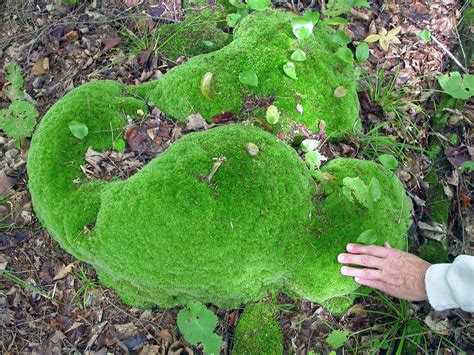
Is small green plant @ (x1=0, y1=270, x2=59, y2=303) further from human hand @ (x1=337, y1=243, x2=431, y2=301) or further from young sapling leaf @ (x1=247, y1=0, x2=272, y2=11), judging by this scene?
young sapling leaf @ (x1=247, y1=0, x2=272, y2=11)

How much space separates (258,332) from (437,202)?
177 cm

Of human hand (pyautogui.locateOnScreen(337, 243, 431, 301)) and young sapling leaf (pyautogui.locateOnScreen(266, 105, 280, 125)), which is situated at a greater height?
young sapling leaf (pyautogui.locateOnScreen(266, 105, 280, 125))

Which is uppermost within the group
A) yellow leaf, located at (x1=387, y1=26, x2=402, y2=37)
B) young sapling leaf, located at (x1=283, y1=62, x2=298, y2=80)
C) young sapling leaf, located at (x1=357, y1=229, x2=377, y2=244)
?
young sapling leaf, located at (x1=283, y1=62, x2=298, y2=80)

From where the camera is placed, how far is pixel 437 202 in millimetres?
3295

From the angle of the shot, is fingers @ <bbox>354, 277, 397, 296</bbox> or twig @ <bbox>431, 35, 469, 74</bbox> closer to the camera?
fingers @ <bbox>354, 277, 397, 296</bbox>

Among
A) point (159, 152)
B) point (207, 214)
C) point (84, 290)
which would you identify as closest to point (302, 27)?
point (159, 152)

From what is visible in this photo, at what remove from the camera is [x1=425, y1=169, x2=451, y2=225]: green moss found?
3244mm

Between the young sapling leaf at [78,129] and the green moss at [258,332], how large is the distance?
1.75m

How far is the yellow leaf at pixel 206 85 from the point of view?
305 centimetres

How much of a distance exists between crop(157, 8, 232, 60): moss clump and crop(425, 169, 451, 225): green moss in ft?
7.31

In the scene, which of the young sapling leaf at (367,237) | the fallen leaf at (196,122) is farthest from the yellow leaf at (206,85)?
the young sapling leaf at (367,237)

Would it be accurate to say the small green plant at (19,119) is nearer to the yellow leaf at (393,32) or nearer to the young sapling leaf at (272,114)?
the young sapling leaf at (272,114)

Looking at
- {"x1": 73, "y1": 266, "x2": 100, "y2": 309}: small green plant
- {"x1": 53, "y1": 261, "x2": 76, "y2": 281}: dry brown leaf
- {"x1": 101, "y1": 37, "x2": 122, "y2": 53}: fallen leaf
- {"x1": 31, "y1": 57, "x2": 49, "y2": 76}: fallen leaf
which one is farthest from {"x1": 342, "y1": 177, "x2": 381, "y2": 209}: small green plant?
{"x1": 31, "y1": 57, "x2": 49, "y2": 76}: fallen leaf

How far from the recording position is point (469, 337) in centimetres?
290
